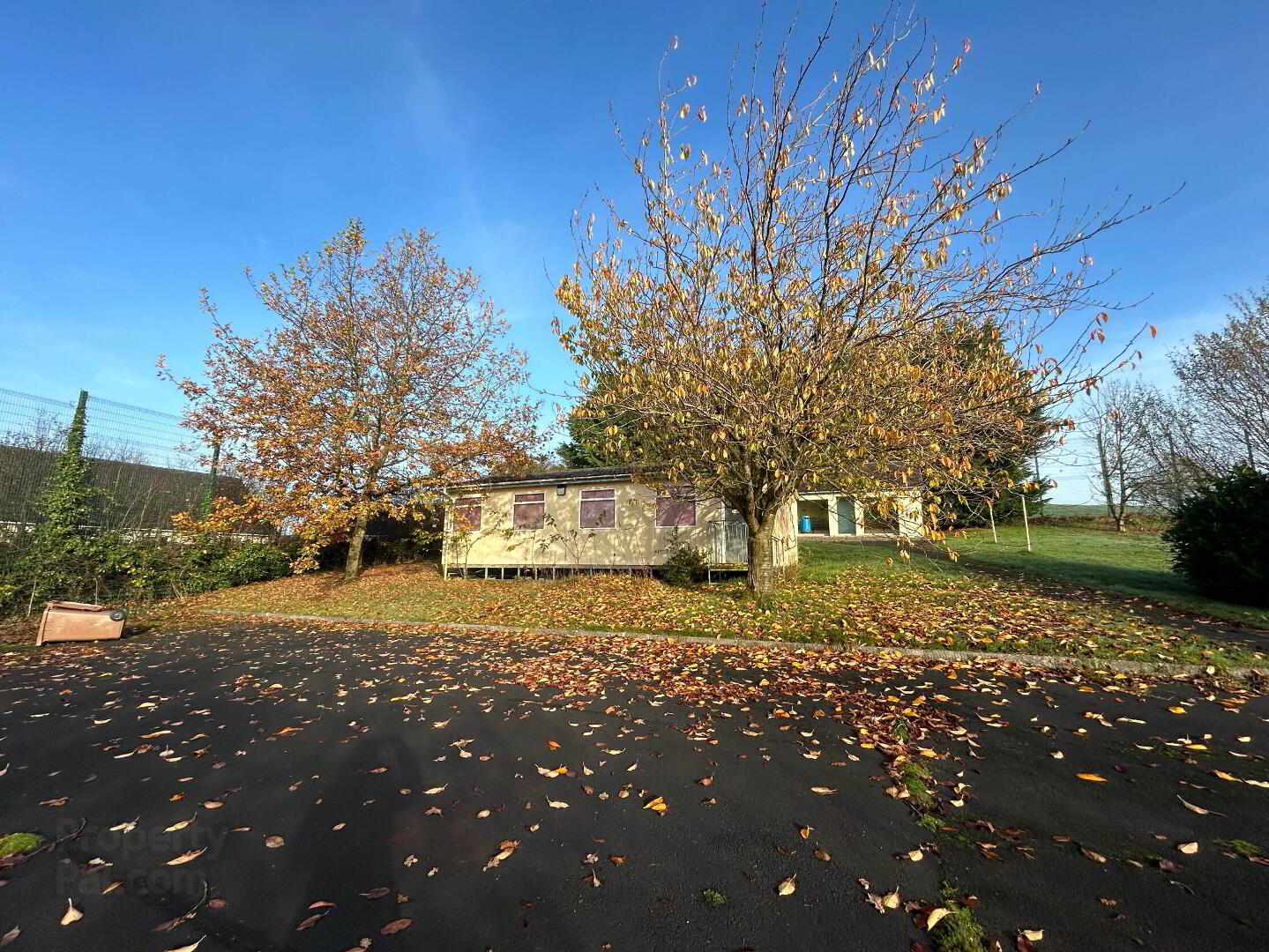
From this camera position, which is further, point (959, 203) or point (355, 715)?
point (959, 203)

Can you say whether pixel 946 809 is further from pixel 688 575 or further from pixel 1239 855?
pixel 688 575

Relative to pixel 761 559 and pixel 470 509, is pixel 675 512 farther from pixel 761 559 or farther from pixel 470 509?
pixel 470 509

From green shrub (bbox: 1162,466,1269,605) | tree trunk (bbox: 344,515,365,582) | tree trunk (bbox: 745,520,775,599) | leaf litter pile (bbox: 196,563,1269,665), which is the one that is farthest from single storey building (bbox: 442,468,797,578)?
green shrub (bbox: 1162,466,1269,605)

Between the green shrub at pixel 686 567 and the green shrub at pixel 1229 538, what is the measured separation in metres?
9.36

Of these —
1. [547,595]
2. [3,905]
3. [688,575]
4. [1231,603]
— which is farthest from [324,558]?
[1231,603]

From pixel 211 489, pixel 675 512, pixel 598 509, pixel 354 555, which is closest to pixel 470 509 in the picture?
pixel 354 555

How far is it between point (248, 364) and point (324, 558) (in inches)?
325

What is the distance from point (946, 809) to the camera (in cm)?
319

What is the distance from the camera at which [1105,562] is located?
13898mm

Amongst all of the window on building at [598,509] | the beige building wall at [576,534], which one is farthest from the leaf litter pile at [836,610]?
the window on building at [598,509]

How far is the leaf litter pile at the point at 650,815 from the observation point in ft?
7.66

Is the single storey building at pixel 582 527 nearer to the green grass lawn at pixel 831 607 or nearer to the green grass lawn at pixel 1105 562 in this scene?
the green grass lawn at pixel 831 607

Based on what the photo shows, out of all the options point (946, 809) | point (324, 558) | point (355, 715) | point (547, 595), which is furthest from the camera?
point (324, 558)

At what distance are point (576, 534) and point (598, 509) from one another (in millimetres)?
1060
